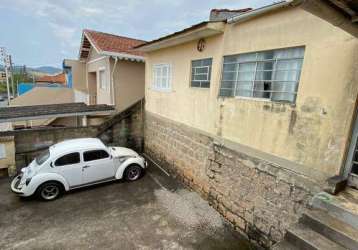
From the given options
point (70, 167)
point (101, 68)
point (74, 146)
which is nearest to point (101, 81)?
point (101, 68)

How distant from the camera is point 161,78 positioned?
923 cm

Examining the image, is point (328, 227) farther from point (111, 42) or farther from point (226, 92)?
point (111, 42)

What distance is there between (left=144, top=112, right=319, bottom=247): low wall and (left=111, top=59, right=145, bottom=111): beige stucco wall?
4286 mm

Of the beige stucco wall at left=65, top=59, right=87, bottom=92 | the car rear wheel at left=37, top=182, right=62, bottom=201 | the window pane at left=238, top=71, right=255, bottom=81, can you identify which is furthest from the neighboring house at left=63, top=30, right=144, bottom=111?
the window pane at left=238, top=71, right=255, bottom=81

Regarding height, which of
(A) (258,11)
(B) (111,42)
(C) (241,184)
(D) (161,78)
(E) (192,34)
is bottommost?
(C) (241,184)

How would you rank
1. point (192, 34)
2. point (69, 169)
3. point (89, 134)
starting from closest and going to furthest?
point (192, 34), point (69, 169), point (89, 134)

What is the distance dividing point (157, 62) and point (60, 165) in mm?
5948

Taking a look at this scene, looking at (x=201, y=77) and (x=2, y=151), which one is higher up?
(x=201, y=77)

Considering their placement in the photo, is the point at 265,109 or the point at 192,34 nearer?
the point at 265,109

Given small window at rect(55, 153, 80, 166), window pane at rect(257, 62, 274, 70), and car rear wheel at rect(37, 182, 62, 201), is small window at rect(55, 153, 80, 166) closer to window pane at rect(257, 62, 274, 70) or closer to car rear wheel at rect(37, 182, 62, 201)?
car rear wheel at rect(37, 182, 62, 201)

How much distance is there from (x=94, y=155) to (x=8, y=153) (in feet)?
13.4

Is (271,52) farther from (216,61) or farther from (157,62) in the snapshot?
(157,62)

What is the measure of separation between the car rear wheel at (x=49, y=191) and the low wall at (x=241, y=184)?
4.41 m

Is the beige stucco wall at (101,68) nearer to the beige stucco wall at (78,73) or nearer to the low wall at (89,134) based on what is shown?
the beige stucco wall at (78,73)
